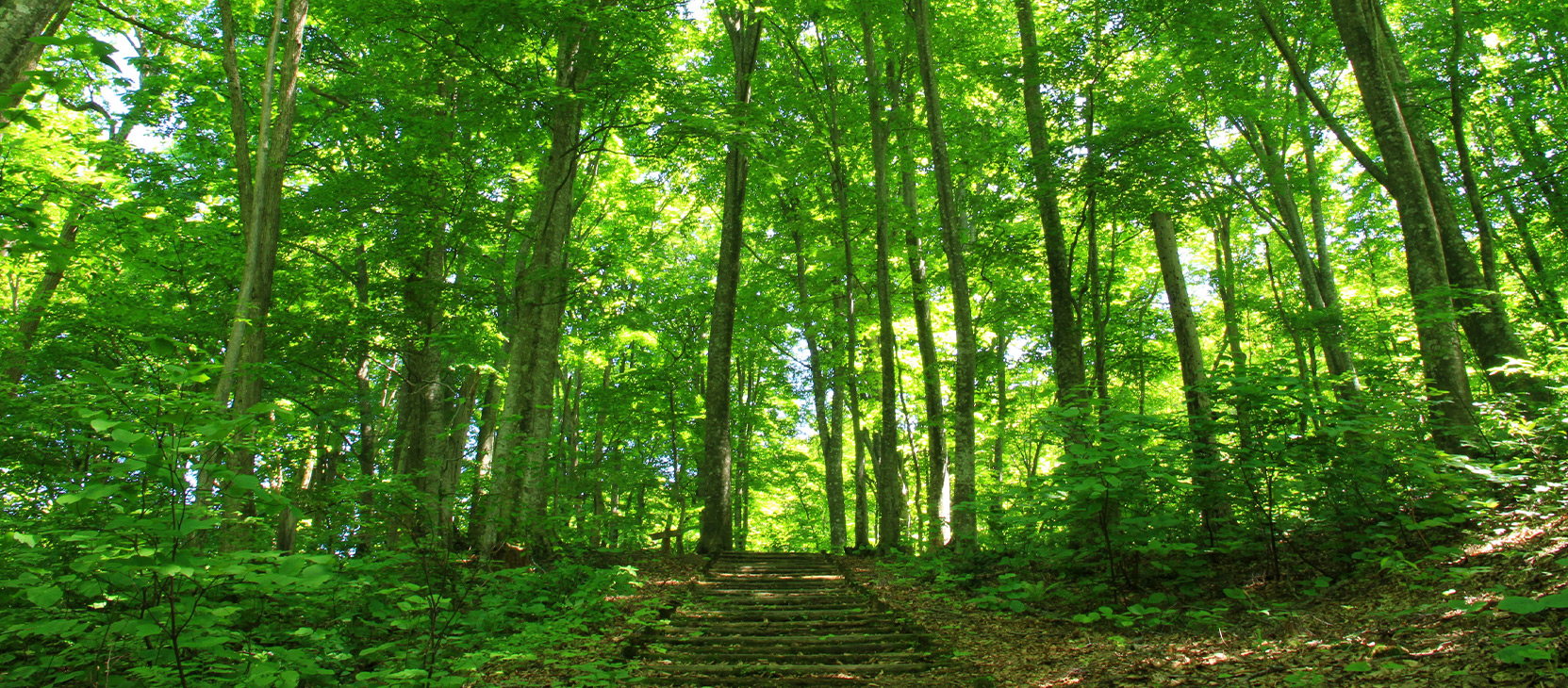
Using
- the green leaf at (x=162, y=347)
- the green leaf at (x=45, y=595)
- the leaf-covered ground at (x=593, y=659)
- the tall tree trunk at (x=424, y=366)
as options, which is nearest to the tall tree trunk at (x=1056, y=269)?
the leaf-covered ground at (x=593, y=659)

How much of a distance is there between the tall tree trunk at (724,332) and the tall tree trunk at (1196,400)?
665 cm

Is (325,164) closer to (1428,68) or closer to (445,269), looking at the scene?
(445,269)

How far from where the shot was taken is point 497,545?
8.20 meters

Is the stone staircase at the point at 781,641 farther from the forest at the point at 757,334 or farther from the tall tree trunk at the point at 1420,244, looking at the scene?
the tall tree trunk at the point at 1420,244

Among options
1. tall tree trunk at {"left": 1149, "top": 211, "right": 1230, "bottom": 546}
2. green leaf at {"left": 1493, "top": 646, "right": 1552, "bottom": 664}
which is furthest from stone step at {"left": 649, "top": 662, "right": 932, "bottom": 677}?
tall tree trunk at {"left": 1149, "top": 211, "right": 1230, "bottom": 546}

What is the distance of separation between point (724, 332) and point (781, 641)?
806 centimetres

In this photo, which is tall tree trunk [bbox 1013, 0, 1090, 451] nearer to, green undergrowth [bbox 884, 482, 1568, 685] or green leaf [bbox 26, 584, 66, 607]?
green undergrowth [bbox 884, 482, 1568, 685]

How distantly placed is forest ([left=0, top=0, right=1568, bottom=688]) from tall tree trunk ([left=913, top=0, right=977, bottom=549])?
77 millimetres

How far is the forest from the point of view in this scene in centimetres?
363

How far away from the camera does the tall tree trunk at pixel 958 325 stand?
915 centimetres

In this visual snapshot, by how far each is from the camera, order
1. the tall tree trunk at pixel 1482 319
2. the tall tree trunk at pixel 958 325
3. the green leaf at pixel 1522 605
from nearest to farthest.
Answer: the green leaf at pixel 1522 605 → the tall tree trunk at pixel 1482 319 → the tall tree trunk at pixel 958 325

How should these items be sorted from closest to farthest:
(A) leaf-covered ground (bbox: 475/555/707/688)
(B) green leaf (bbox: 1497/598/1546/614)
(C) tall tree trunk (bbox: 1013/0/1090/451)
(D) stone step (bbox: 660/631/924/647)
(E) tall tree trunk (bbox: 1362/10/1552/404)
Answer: (B) green leaf (bbox: 1497/598/1546/614) → (A) leaf-covered ground (bbox: 475/555/707/688) → (D) stone step (bbox: 660/631/924/647) → (E) tall tree trunk (bbox: 1362/10/1552/404) → (C) tall tree trunk (bbox: 1013/0/1090/451)

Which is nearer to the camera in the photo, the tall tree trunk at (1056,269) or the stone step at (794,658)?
the stone step at (794,658)

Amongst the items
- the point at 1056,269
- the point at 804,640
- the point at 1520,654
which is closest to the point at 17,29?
the point at 804,640
